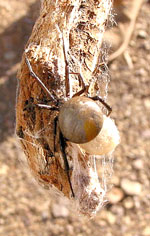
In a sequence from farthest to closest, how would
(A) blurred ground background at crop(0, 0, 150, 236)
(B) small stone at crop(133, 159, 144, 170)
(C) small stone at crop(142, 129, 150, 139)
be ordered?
1. (C) small stone at crop(142, 129, 150, 139)
2. (B) small stone at crop(133, 159, 144, 170)
3. (A) blurred ground background at crop(0, 0, 150, 236)

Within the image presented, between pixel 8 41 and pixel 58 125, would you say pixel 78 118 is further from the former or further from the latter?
A: pixel 8 41

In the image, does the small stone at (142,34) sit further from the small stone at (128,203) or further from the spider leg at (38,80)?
the spider leg at (38,80)

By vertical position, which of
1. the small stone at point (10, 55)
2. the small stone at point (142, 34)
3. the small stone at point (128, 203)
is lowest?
the small stone at point (128, 203)

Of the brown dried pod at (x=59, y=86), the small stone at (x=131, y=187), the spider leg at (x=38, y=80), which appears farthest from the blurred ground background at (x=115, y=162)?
the spider leg at (x=38, y=80)

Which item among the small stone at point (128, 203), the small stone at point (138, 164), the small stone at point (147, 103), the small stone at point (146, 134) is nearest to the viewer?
the small stone at point (128, 203)

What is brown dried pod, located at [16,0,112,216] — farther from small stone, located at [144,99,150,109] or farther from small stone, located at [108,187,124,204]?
small stone, located at [144,99,150,109]

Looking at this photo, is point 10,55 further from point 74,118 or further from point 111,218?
point 74,118

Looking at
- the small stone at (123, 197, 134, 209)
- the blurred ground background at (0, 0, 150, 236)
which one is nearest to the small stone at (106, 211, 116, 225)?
the blurred ground background at (0, 0, 150, 236)
